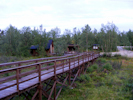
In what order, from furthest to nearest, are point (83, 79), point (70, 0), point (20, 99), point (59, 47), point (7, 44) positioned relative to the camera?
point (59, 47), point (7, 44), point (70, 0), point (83, 79), point (20, 99)

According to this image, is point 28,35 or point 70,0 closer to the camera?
point 70,0

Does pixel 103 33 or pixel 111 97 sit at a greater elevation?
pixel 103 33

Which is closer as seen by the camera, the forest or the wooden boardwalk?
the wooden boardwalk

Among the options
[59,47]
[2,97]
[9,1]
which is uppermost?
[9,1]

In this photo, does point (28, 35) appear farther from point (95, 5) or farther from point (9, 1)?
point (95, 5)

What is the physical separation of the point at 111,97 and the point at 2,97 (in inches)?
250

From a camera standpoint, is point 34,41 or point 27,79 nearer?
point 27,79

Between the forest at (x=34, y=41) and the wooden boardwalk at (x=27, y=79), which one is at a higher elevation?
the forest at (x=34, y=41)

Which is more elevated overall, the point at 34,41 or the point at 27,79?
the point at 34,41

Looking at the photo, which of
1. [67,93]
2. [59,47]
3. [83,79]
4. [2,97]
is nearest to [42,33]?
[59,47]

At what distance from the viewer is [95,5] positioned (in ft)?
53.0

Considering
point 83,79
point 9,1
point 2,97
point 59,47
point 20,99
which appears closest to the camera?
point 2,97

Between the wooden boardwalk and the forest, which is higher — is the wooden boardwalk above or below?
below

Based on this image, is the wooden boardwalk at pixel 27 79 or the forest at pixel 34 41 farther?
the forest at pixel 34 41
